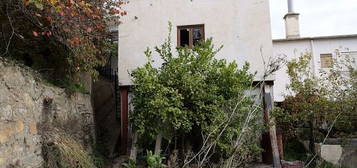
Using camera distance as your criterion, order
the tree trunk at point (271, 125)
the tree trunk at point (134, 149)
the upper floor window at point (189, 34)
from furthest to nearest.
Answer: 1. the upper floor window at point (189, 34)
2. the tree trunk at point (134, 149)
3. the tree trunk at point (271, 125)

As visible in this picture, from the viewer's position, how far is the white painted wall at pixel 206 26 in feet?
32.3

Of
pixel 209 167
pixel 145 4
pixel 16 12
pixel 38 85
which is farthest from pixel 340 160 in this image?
pixel 16 12

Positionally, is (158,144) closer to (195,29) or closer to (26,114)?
(26,114)

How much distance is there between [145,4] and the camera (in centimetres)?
1072

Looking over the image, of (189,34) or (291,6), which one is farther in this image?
(291,6)

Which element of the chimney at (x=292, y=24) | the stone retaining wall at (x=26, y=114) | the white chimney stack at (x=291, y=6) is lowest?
the stone retaining wall at (x=26, y=114)

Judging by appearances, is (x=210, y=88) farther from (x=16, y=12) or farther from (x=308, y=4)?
(x=308, y=4)

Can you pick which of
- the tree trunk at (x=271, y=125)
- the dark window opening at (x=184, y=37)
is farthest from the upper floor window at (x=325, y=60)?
the dark window opening at (x=184, y=37)

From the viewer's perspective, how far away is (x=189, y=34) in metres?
10.3

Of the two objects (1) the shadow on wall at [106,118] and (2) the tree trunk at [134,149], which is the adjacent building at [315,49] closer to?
(1) the shadow on wall at [106,118]

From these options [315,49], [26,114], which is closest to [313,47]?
[315,49]

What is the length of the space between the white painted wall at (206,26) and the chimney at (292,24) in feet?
24.7

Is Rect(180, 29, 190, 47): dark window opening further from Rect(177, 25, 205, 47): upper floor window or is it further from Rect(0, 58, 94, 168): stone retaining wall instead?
Rect(0, 58, 94, 168): stone retaining wall

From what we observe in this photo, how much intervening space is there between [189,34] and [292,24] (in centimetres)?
917
